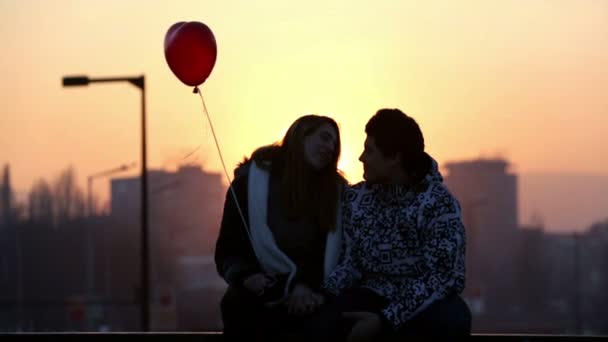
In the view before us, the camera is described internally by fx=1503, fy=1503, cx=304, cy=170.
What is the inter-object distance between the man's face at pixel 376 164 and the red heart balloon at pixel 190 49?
4.63 feet

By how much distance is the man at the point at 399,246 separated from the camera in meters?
6.77

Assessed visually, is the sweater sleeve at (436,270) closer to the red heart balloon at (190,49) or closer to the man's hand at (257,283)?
the man's hand at (257,283)

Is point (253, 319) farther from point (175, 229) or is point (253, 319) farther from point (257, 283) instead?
point (175, 229)

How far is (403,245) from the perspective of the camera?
6953 millimetres

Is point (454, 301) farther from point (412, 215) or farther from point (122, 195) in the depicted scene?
point (122, 195)

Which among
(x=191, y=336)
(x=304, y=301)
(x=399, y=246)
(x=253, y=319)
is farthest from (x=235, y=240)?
(x=399, y=246)

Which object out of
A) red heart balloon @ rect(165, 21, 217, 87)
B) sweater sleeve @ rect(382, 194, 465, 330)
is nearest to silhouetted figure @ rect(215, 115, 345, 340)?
sweater sleeve @ rect(382, 194, 465, 330)

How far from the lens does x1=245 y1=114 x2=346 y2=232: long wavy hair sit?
727cm

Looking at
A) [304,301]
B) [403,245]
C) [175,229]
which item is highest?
[403,245]

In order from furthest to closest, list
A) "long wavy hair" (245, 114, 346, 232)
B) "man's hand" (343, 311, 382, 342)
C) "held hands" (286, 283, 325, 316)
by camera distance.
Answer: "long wavy hair" (245, 114, 346, 232) → "held hands" (286, 283, 325, 316) → "man's hand" (343, 311, 382, 342)

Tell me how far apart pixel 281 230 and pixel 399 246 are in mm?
686

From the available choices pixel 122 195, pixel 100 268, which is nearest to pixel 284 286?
pixel 100 268

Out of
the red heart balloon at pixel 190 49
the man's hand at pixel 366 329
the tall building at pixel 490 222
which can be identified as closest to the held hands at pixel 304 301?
the man's hand at pixel 366 329

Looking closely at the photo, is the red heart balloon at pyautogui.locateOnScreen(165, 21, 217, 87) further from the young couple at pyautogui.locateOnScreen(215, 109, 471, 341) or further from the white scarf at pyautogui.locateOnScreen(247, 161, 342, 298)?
the white scarf at pyautogui.locateOnScreen(247, 161, 342, 298)
